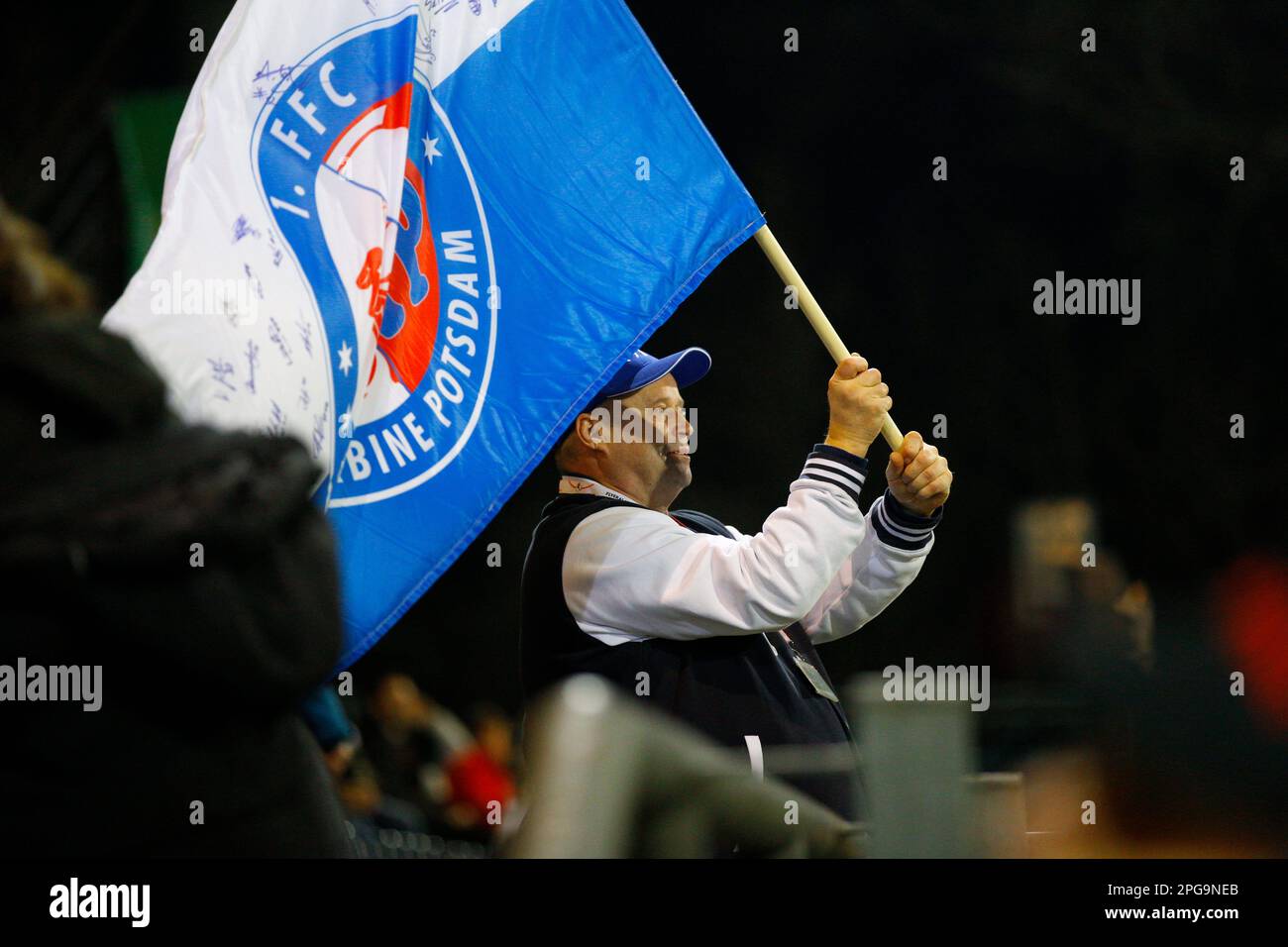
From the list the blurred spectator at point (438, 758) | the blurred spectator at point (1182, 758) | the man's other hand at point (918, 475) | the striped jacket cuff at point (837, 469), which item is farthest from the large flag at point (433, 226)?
the blurred spectator at point (438, 758)

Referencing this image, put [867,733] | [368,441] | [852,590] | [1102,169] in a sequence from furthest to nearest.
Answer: [1102,169]
[852,590]
[368,441]
[867,733]

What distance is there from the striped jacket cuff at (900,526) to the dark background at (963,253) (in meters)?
3.54

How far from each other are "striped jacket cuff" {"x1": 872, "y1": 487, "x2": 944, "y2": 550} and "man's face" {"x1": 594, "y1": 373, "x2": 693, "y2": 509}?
49 cm

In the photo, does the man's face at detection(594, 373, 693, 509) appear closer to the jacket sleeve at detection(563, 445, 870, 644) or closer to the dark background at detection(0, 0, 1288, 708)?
the jacket sleeve at detection(563, 445, 870, 644)

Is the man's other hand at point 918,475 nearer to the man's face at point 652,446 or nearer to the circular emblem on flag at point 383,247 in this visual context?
the man's face at point 652,446

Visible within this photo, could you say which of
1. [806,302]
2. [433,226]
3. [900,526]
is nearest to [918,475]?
[900,526]

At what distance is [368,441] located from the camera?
3359mm

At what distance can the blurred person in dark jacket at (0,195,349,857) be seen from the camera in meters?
1.79

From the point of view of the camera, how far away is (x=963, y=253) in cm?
809

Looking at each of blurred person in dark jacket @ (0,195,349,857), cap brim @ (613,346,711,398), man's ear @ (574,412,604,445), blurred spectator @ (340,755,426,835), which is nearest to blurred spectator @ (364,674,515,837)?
blurred spectator @ (340,755,426,835)

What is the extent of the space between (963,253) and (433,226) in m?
5.04

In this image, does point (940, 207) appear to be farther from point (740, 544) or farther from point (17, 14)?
point (740, 544)
